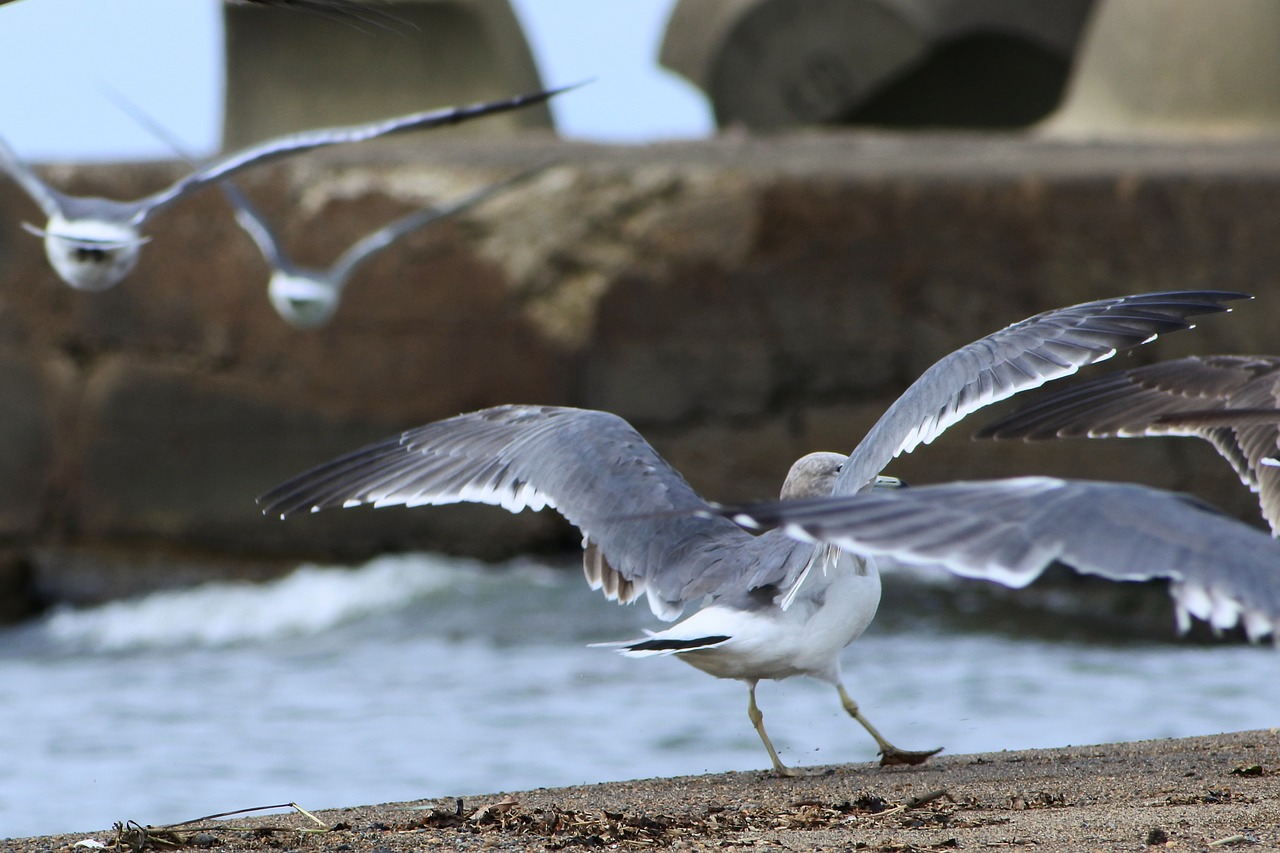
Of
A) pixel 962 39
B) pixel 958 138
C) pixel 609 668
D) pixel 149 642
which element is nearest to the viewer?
pixel 609 668

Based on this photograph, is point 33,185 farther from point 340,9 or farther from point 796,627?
point 796,627

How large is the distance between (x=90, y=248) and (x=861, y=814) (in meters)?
3.63

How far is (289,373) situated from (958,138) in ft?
13.3

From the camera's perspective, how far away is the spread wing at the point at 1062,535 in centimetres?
267

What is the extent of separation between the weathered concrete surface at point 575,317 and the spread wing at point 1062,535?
4853 mm

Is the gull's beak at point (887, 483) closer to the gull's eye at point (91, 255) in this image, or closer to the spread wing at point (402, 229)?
the gull's eye at point (91, 255)

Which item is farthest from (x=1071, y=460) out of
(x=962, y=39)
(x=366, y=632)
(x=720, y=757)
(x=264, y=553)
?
(x=962, y=39)

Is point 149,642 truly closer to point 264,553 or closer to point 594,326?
point 264,553

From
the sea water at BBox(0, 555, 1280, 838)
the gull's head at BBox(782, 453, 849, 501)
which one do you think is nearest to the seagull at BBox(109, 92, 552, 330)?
the sea water at BBox(0, 555, 1280, 838)

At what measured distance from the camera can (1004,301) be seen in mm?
8062

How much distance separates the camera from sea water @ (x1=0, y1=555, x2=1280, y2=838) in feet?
18.3

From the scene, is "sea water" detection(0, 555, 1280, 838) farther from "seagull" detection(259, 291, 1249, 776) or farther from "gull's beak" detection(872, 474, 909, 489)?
"gull's beak" detection(872, 474, 909, 489)

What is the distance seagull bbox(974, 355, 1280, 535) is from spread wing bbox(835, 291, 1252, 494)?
346mm

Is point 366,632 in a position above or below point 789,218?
below
